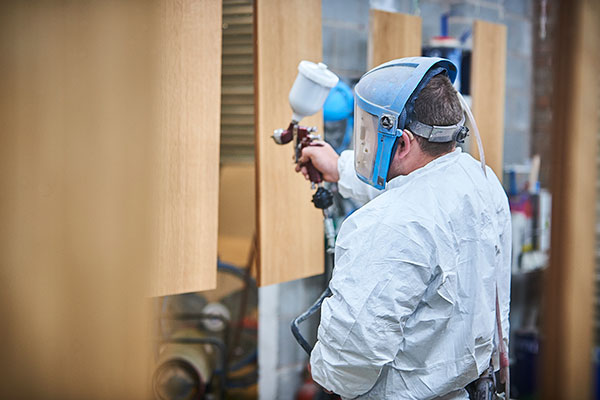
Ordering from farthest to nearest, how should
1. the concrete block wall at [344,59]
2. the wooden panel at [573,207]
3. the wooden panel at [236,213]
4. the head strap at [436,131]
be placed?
1. the wooden panel at [236,213]
2. the concrete block wall at [344,59]
3. the wooden panel at [573,207]
4. the head strap at [436,131]

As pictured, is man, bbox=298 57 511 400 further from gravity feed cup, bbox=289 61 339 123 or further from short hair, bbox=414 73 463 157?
gravity feed cup, bbox=289 61 339 123

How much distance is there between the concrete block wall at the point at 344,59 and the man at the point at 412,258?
408 mm

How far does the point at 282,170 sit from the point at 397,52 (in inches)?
23.9

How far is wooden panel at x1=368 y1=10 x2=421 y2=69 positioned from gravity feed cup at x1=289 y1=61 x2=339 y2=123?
0.44m

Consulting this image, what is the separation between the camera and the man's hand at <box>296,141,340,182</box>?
1556mm

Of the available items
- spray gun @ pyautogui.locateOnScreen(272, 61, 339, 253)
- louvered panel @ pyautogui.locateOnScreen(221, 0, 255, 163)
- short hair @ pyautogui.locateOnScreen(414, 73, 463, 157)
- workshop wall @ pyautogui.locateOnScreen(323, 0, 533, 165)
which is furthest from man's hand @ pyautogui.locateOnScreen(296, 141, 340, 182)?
louvered panel @ pyautogui.locateOnScreen(221, 0, 255, 163)

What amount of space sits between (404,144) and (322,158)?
36 cm

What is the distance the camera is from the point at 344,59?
6.64 feet

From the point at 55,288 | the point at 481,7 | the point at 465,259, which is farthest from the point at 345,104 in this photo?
the point at 55,288

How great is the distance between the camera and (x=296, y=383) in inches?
86.1

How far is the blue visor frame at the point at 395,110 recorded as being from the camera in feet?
3.87

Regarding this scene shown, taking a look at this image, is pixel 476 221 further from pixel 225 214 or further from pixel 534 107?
pixel 534 107

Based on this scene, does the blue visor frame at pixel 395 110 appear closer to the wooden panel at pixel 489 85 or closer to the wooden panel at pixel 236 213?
the wooden panel at pixel 489 85

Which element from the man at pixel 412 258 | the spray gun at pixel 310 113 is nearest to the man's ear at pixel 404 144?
the man at pixel 412 258
